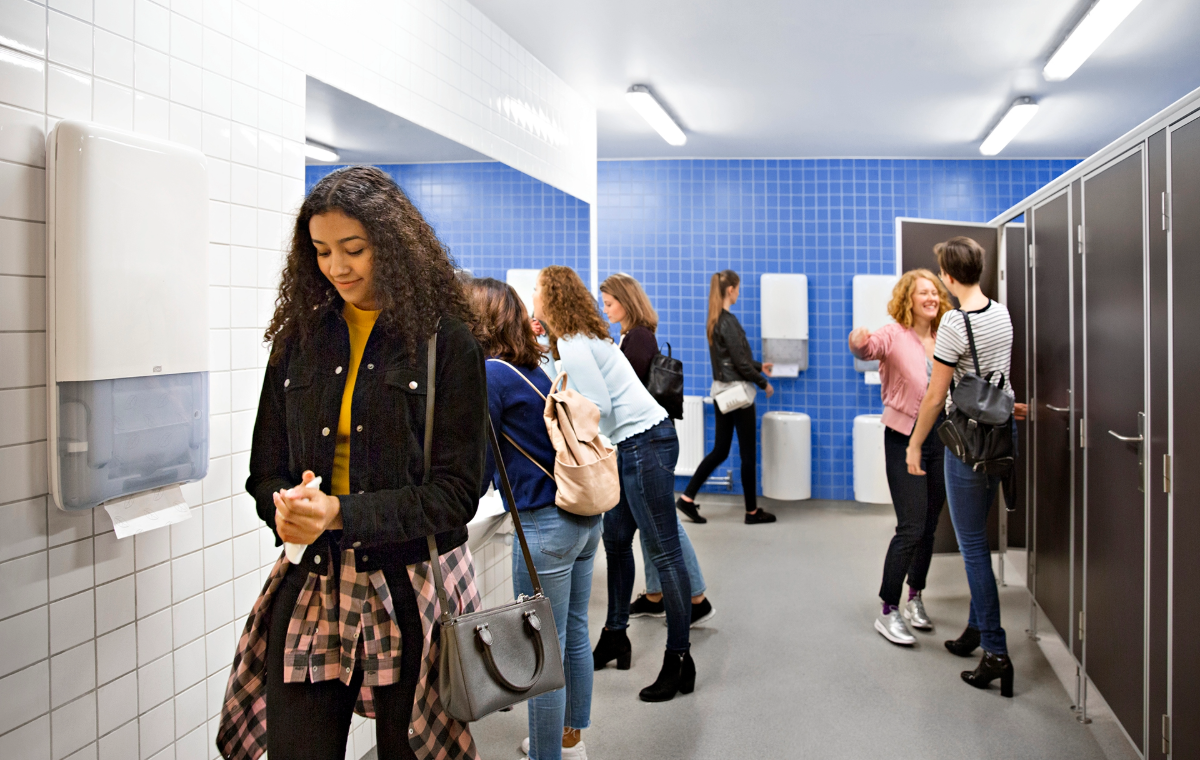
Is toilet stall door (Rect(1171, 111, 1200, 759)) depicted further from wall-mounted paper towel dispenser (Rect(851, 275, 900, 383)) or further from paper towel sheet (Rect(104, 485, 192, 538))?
wall-mounted paper towel dispenser (Rect(851, 275, 900, 383))

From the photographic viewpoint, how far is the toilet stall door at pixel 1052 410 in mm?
2732

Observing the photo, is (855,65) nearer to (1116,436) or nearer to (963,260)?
(963,260)

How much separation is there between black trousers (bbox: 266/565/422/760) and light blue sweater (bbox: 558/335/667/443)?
3.95ft

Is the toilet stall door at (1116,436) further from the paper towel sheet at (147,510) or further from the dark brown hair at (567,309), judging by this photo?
the paper towel sheet at (147,510)

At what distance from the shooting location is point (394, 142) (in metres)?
2.52

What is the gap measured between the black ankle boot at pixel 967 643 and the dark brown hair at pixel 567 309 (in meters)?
1.98

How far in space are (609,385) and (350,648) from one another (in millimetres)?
1465

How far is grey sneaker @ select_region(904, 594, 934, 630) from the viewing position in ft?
11.0

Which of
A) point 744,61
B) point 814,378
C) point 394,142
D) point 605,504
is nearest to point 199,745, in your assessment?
point 605,504

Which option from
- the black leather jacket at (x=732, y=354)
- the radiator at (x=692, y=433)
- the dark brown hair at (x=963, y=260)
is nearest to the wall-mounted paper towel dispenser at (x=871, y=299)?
the black leather jacket at (x=732, y=354)

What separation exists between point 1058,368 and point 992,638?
3.36 ft

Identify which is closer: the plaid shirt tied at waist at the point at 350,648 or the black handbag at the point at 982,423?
the plaid shirt tied at waist at the point at 350,648

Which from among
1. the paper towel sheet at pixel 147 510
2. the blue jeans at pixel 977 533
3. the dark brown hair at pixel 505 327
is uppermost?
the dark brown hair at pixel 505 327

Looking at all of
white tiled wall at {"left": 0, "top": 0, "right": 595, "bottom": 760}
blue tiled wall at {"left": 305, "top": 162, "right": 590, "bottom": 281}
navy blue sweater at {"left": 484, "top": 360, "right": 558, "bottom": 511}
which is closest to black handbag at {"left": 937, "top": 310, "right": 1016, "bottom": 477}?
navy blue sweater at {"left": 484, "top": 360, "right": 558, "bottom": 511}
